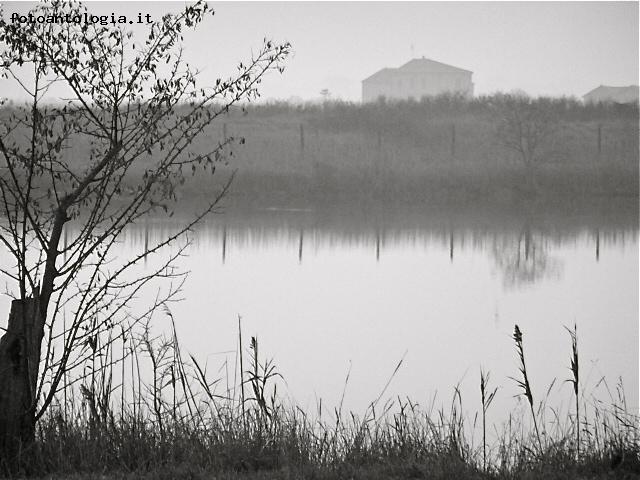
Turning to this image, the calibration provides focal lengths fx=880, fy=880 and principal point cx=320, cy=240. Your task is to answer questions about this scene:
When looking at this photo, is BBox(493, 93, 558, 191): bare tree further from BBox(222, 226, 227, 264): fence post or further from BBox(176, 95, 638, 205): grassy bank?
BBox(222, 226, 227, 264): fence post

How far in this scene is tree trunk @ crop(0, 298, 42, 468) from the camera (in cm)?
497

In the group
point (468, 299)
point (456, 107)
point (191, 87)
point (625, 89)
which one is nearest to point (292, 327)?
point (468, 299)

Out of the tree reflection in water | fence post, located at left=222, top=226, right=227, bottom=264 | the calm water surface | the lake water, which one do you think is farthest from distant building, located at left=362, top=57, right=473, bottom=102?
the tree reflection in water

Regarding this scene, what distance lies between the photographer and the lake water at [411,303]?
886 cm

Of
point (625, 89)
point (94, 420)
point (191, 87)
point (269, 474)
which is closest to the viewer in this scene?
point (269, 474)

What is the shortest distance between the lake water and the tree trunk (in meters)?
2.53

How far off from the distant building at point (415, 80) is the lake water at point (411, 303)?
290 feet

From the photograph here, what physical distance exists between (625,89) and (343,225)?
102599 millimetres

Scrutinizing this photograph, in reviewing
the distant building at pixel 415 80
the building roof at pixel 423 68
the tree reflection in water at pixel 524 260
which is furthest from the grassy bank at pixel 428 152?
the building roof at pixel 423 68

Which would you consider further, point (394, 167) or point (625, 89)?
point (625, 89)

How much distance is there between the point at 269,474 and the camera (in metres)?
4.82

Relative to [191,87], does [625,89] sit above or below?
above

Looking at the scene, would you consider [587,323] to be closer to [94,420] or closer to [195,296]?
[195,296]

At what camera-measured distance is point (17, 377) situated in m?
5.00
